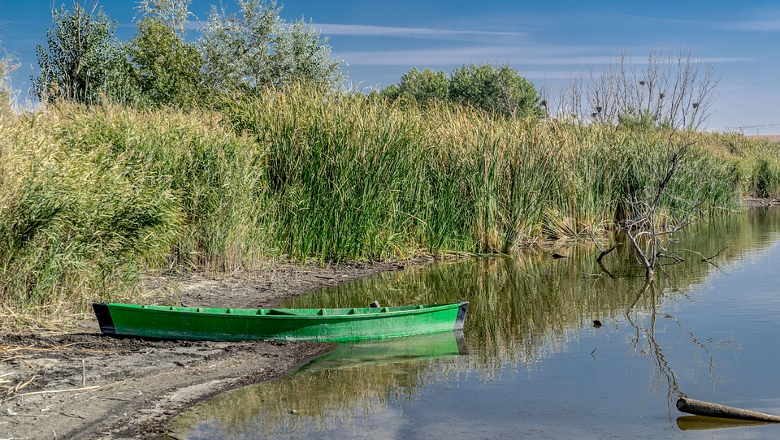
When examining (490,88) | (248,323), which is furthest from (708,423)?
(490,88)

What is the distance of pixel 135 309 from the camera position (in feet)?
27.4

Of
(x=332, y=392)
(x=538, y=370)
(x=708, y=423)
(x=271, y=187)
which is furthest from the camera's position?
(x=271, y=187)

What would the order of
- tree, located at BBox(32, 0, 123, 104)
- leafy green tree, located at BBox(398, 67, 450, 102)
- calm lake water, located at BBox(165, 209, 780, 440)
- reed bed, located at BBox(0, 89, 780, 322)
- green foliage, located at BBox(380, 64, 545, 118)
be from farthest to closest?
1. leafy green tree, located at BBox(398, 67, 450, 102)
2. green foliage, located at BBox(380, 64, 545, 118)
3. tree, located at BBox(32, 0, 123, 104)
4. reed bed, located at BBox(0, 89, 780, 322)
5. calm lake water, located at BBox(165, 209, 780, 440)

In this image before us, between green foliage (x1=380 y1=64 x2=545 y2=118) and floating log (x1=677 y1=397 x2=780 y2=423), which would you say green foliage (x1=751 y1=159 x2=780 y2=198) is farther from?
floating log (x1=677 y1=397 x2=780 y2=423)

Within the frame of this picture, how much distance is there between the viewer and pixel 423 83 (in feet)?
227

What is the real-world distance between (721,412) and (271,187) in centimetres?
935

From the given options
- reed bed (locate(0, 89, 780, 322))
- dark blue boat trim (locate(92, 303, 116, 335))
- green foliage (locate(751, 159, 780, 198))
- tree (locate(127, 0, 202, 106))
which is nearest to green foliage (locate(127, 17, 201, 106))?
tree (locate(127, 0, 202, 106))

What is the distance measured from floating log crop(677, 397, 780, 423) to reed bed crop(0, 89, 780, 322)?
6.31 m

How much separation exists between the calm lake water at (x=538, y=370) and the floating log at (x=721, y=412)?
9 cm

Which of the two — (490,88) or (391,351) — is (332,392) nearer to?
(391,351)

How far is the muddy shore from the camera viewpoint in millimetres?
5973

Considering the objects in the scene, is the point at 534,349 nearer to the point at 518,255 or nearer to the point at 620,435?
the point at 620,435

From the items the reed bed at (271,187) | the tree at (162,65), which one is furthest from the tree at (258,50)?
the reed bed at (271,187)

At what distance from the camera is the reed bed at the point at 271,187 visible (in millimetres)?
8984
